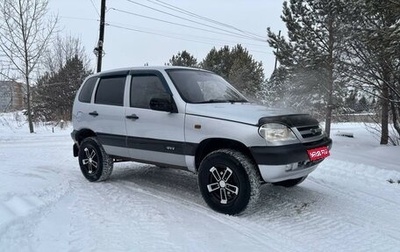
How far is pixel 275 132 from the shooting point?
4.26 m

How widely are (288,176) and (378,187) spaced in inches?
97.2

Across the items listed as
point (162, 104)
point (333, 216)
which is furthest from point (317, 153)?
Result: point (162, 104)

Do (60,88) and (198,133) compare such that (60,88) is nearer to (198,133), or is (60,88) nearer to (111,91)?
(111,91)

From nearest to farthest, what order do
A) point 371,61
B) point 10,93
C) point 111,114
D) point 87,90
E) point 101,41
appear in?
point 111,114 < point 87,90 < point 371,61 < point 101,41 < point 10,93

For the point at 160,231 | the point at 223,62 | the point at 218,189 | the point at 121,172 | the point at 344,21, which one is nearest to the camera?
the point at 160,231

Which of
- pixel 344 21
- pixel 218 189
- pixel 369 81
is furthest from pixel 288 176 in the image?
pixel 344 21

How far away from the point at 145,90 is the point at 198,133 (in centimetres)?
130

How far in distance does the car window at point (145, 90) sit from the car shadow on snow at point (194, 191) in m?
1.38

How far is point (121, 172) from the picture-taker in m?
7.01

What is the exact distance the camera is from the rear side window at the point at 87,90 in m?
6.40

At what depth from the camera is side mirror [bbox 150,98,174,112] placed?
4960mm

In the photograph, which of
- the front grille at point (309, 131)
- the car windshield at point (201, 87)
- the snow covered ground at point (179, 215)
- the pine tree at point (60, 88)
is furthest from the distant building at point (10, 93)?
the front grille at point (309, 131)

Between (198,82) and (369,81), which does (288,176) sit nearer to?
(198,82)

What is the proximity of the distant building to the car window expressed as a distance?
18.9m
